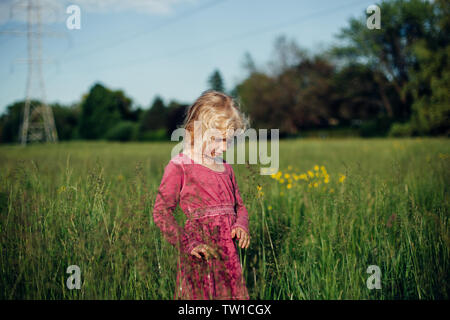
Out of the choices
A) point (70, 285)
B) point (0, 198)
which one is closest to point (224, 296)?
point (70, 285)

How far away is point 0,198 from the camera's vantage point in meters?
2.16

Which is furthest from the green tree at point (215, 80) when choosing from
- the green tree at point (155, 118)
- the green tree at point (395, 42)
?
the green tree at point (395, 42)

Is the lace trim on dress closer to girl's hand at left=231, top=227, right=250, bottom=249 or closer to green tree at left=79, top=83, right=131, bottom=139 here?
girl's hand at left=231, top=227, right=250, bottom=249

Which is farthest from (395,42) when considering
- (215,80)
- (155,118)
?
(155,118)

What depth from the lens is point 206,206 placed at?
1.60 metres

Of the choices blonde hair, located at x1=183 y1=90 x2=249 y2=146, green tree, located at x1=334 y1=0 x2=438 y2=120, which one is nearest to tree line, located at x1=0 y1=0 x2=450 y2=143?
green tree, located at x1=334 y1=0 x2=438 y2=120

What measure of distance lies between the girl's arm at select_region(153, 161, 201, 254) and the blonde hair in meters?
0.24

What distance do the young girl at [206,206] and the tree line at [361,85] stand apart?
29232 mm

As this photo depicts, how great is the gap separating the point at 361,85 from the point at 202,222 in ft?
146

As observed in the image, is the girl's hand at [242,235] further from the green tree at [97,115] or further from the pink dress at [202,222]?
the green tree at [97,115]

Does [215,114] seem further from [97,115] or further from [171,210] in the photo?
[97,115]

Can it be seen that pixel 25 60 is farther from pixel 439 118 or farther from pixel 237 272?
pixel 439 118

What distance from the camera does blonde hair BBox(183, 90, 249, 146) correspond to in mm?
1648

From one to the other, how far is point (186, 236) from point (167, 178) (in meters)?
0.32
